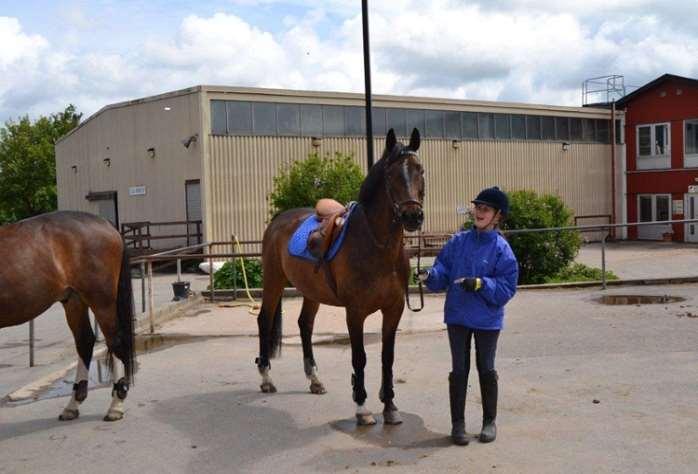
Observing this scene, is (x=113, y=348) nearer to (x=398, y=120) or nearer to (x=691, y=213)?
(x=398, y=120)

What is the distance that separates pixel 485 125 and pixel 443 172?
3408mm

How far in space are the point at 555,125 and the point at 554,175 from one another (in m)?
2.40

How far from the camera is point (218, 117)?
26906 millimetres

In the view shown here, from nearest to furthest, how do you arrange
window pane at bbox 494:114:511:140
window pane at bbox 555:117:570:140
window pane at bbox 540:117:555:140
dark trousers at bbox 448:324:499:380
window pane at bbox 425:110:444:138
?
dark trousers at bbox 448:324:499:380
window pane at bbox 425:110:444:138
window pane at bbox 494:114:511:140
window pane at bbox 540:117:555:140
window pane at bbox 555:117:570:140

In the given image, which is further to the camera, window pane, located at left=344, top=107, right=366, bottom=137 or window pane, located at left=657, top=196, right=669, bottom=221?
window pane, located at left=657, top=196, right=669, bottom=221

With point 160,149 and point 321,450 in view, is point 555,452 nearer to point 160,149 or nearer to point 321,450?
point 321,450

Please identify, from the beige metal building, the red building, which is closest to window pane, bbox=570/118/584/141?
the beige metal building

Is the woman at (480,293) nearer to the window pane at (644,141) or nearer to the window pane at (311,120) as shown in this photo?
the window pane at (311,120)

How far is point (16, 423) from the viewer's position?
632 cm

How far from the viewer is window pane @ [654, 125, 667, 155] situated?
36.2 metres

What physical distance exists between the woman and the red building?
30597 mm

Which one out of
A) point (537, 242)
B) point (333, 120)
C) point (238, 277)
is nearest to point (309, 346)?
point (238, 277)

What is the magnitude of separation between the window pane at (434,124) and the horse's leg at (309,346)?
25369mm

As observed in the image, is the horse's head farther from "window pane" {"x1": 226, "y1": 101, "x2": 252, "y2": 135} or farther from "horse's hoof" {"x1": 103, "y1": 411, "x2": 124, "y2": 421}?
"window pane" {"x1": 226, "y1": 101, "x2": 252, "y2": 135}
